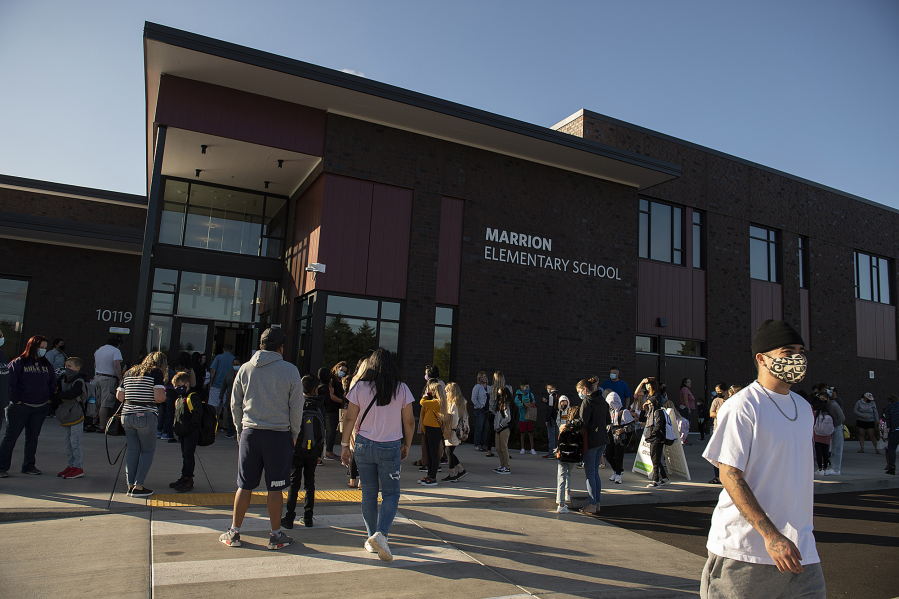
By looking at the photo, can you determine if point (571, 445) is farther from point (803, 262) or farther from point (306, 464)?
point (803, 262)

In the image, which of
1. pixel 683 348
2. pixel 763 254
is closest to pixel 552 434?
pixel 683 348

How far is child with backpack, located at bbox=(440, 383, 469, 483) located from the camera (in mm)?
9031

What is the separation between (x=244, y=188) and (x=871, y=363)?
26.1 meters

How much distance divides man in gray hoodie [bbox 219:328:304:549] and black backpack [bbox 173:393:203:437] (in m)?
2.34

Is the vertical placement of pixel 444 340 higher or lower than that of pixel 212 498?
higher

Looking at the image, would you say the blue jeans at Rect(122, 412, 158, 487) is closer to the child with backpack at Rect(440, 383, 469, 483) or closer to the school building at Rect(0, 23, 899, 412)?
the child with backpack at Rect(440, 383, 469, 483)

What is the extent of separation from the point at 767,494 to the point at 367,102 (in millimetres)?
13067

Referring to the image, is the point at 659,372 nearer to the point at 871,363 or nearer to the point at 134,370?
the point at 871,363

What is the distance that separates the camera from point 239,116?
13633 millimetres

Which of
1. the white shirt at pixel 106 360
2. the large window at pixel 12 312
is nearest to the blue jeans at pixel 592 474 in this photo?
the white shirt at pixel 106 360

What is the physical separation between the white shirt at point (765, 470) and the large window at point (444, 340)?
40.6ft

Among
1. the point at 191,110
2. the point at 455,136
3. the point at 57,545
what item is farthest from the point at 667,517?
the point at 191,110

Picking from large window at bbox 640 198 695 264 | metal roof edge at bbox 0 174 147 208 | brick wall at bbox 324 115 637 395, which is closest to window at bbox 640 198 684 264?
large window at bbox 640 198 695 264

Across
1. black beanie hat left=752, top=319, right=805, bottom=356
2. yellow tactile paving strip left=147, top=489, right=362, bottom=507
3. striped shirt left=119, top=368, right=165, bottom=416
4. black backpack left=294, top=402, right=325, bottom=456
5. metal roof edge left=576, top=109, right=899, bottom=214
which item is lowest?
yellow tactile paving strip left=147, top=489, right=362, bottom=507
